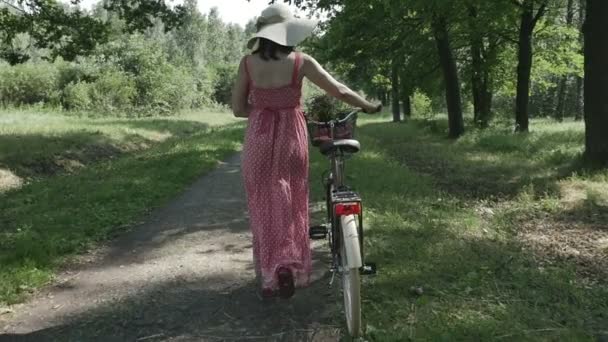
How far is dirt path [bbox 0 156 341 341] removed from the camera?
12.8 ft

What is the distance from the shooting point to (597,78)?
9.04 metres

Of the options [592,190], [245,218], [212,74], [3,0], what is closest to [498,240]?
[592,190]

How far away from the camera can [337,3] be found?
16281 millimetres

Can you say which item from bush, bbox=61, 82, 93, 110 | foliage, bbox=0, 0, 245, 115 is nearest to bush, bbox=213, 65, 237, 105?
foliage, bbox=0, 0, 245, 115

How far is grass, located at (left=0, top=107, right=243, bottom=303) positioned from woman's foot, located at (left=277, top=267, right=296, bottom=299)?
241 centimetres

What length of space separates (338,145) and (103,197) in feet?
19.9

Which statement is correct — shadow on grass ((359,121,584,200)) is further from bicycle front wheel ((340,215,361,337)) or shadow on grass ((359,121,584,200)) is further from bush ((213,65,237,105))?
bush ((213,65,237,105))

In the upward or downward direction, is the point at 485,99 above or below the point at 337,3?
below

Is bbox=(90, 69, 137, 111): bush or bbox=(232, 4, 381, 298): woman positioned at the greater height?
bbox=(90, 69, 137, 111): bush

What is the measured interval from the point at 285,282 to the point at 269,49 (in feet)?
5.43

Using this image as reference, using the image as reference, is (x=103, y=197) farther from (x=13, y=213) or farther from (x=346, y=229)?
(x=346, y=229)

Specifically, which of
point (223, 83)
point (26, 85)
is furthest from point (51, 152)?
point (223, 83)

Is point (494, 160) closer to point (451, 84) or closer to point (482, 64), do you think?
point (451, 84)

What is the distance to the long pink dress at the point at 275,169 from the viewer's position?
3.97 meters
